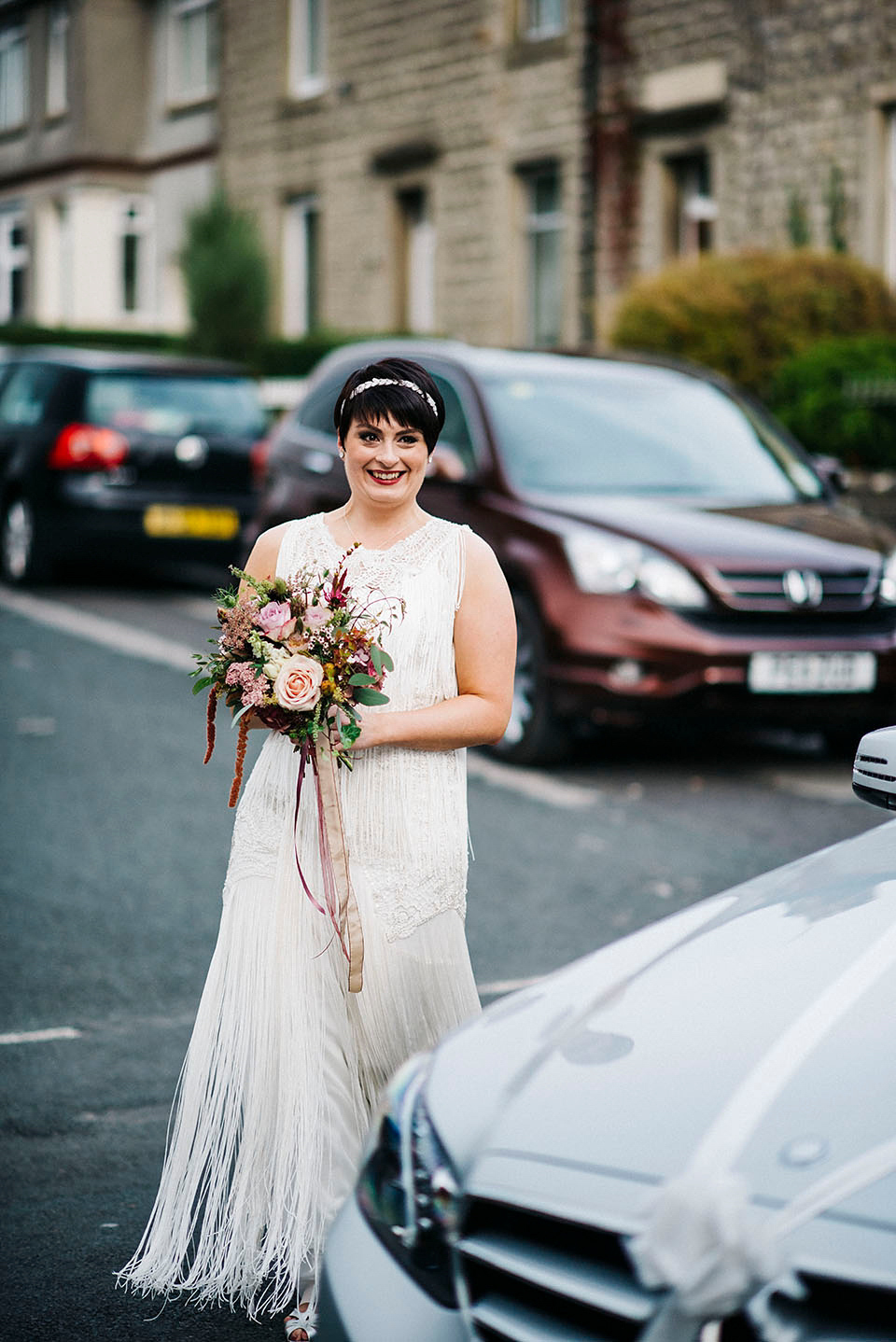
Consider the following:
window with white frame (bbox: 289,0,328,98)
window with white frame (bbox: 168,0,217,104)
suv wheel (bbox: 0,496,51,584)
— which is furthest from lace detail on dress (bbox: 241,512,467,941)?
window with white frame (bbox: 168,0,217,104)

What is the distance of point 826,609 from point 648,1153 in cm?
632

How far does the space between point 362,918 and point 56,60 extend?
40.3 metres

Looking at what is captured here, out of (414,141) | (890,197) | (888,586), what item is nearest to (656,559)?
(888,586)

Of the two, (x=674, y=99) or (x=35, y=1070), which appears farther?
(x=674, y=99)

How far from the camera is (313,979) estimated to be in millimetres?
3473

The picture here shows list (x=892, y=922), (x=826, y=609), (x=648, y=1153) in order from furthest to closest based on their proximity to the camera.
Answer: (x=826, y=609) → (x=892, y=922) → (x=648, y=1153)

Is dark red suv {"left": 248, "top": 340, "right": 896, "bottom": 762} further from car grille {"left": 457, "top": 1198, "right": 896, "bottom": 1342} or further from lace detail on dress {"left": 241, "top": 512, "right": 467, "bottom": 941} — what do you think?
car grille {"left": 457, "top": 1198, "right": 896, "bottom": 1342}

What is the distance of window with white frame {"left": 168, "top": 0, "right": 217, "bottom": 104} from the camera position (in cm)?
3422

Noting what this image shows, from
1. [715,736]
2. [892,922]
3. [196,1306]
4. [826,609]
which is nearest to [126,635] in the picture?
[715,736]

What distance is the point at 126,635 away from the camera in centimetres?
1260

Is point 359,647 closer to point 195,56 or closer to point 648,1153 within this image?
point 648,1153

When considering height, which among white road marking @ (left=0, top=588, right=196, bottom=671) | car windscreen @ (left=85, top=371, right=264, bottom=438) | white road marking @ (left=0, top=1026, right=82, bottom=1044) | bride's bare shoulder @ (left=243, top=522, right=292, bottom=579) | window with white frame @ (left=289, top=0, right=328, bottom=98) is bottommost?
white road marking @ (left=0, top=1026, right=82, bottom=1044)

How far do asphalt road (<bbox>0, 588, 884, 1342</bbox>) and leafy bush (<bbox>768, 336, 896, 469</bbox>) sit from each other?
14.9 ft

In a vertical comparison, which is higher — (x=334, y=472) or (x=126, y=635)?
(x=334, y=472)
